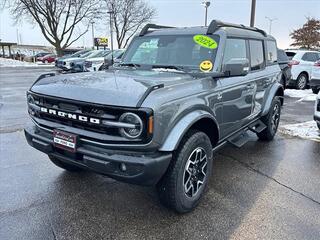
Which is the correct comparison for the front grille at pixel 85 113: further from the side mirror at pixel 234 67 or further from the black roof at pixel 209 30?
the black roof at pixel 209 30

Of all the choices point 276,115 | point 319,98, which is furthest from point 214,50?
point 319,98

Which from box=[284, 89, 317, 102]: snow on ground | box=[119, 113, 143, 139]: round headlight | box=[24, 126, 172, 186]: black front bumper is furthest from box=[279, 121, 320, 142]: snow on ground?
box=[119, 113, 143, 139]: round headlight

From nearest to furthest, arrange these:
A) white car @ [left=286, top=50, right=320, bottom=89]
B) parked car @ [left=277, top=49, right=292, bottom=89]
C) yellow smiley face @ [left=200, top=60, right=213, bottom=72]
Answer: yellow smiley face @ [left=200, top=60, right=213, bottom=72] < parked car @ [left=277, top=49, right=292, bottom=89] < white car @ [left=286, top=50, right=320, bottom=89]

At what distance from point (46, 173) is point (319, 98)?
16.2 ft

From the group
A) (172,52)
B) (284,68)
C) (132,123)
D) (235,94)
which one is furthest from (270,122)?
(284,68)

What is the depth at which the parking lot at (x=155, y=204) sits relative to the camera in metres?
2.95

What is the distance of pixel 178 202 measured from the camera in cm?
307

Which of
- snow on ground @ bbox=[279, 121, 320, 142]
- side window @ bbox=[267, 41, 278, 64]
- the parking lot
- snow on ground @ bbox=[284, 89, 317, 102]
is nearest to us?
the parking lot

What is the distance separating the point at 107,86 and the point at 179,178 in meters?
1.11

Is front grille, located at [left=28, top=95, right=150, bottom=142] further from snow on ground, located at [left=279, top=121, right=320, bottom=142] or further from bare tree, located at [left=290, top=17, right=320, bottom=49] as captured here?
bare tree, located at [left=290, top=17, right=320, bottom=49]

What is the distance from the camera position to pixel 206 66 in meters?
3.80

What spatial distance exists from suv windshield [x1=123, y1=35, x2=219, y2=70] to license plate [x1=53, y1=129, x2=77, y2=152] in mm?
1668

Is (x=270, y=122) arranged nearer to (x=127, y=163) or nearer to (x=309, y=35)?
(x=127, y=163)

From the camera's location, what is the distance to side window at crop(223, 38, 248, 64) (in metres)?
4.03
